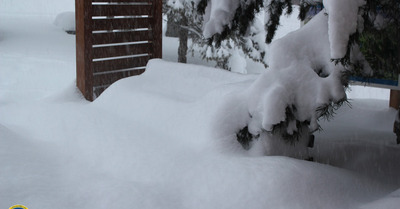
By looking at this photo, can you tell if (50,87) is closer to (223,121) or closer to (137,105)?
(137,105)

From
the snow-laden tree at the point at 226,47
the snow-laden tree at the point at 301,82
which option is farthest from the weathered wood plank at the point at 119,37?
the snow-laden tree at the point at 226,47

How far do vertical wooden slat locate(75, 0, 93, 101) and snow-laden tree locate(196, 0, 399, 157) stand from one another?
2898mm

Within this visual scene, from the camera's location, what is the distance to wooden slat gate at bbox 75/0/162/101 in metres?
6.23

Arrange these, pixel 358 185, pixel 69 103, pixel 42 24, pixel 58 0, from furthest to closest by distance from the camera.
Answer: pixel 58 0, pixel 42 24, pixel 69 103, pixel 358 185

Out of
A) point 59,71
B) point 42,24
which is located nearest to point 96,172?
point 59,71

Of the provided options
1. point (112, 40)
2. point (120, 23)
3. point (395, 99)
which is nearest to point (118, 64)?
point (112, 40)

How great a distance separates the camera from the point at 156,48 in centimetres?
725

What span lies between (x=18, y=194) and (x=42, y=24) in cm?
1524

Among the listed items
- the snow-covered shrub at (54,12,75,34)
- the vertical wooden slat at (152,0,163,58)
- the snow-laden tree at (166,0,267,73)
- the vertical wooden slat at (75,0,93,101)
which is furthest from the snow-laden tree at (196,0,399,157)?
the snow-covered shrub at (54,12,75,34)

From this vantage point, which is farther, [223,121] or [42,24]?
[42,24]

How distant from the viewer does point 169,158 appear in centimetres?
356

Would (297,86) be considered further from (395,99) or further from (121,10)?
(121,10)

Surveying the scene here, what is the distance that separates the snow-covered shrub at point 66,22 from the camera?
15.9 metres

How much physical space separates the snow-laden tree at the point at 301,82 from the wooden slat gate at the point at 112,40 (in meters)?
2.97
